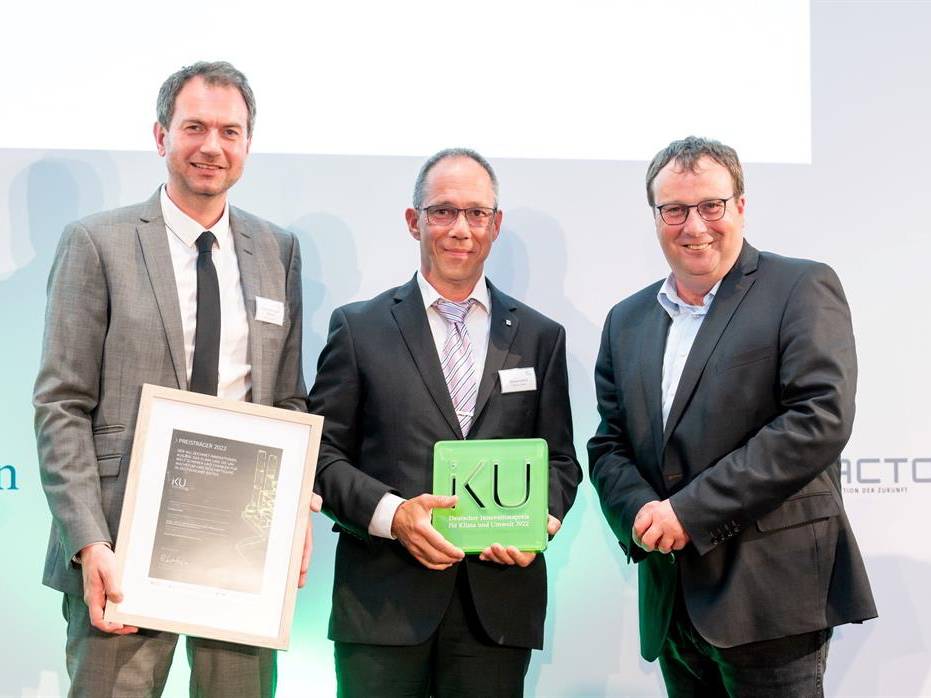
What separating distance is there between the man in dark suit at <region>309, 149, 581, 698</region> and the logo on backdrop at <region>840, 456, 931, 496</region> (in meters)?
1.27

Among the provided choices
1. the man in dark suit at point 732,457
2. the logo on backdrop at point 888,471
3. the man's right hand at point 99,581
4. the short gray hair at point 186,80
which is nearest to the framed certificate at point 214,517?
the man's right hand at point 99,581

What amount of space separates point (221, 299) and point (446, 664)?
1.07 metres

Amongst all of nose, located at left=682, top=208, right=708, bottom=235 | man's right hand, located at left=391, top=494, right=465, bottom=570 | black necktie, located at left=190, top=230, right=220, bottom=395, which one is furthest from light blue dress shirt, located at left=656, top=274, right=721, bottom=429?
black necktie, located at left=190, top=230, right=220, bottom=395

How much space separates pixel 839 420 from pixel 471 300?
38.7 inches

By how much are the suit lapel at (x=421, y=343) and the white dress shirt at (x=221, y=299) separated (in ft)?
1.39

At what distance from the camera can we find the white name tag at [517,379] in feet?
7.78

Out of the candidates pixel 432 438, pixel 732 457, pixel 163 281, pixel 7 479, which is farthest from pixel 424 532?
pixel 7 479

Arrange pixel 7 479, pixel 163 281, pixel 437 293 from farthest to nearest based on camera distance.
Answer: pixel 7 479 → pixel 437 293 → pixel 163 281

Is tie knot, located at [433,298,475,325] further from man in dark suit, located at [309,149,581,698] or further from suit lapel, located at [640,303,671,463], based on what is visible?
suit lapel, located at [640,303,671,463]

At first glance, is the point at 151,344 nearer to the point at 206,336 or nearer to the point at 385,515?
the point at 206,336

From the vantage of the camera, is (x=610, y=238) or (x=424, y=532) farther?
(x=610, y=238)

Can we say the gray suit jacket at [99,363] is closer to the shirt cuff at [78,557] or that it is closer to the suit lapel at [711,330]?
the shirt cuff at [78,557]

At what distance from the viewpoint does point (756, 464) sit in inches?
81.7

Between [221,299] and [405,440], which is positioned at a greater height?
[221,299]
